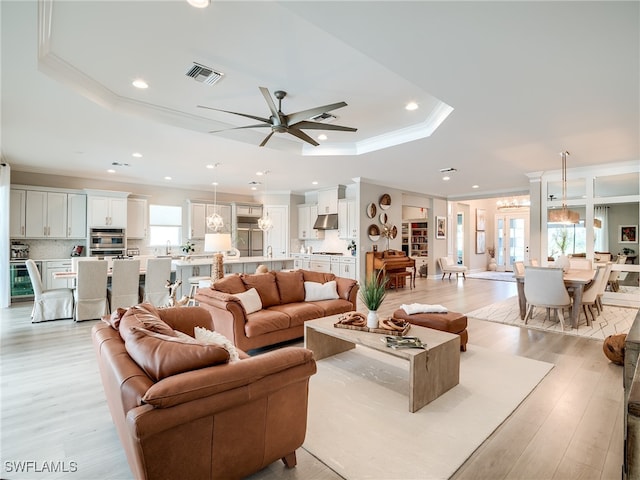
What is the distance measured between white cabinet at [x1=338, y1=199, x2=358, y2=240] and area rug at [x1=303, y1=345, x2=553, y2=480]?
4932mm

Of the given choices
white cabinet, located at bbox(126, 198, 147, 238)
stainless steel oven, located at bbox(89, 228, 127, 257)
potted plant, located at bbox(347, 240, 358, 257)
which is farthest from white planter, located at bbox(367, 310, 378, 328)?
white cabinet, located at bbox(126, 198, 147, 238)

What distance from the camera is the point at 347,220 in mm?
8367

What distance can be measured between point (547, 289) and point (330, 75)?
419 cm

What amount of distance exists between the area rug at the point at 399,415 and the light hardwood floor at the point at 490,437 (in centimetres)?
10

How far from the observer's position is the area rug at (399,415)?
1911 millimetres

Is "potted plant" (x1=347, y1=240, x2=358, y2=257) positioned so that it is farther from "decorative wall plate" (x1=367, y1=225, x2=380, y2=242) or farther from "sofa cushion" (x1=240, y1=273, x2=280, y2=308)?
"sofa cushion" (x1=240, y1=273, x2=280, y2=308)

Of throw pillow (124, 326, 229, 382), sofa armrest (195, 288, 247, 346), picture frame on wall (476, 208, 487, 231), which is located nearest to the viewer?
throw pillow (124, 326, 229, 382)

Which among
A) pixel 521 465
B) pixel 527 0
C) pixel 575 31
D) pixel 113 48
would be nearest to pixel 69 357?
pixel 113 48

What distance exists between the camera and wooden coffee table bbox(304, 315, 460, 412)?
2.45 m

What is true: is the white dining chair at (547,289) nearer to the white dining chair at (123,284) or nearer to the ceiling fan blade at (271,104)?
the ceiling fan blade at (271,104)

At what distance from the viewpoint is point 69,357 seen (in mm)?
3527

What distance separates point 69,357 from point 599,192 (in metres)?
9.09

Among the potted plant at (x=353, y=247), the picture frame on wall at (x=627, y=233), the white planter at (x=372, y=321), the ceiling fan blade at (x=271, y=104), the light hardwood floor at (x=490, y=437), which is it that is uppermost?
the ceiling fan blade at (x=271, y=104)

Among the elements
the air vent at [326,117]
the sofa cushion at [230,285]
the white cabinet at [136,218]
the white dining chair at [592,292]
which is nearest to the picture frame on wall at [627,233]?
the white dining chair at [592,292]
